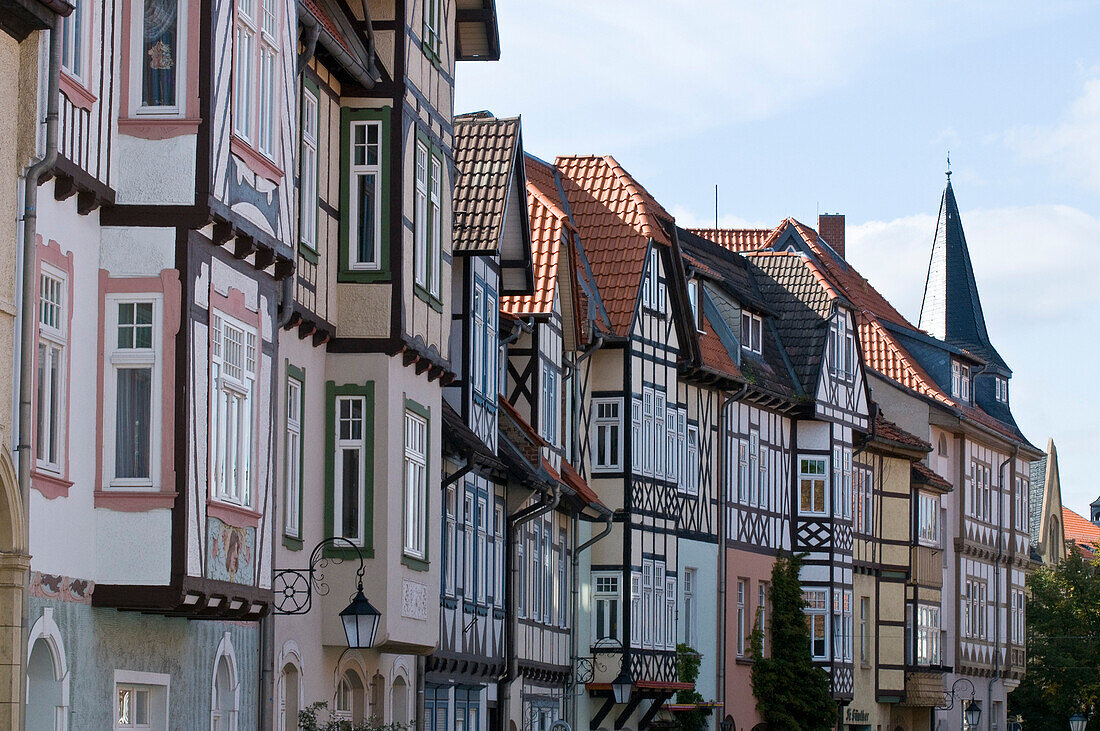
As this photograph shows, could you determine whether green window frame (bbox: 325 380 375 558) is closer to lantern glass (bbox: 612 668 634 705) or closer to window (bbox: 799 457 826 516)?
lantern glass (bbox: 612 668 634 705)

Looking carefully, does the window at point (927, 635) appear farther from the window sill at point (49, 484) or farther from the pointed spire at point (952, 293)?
the window sill at point (49, 484)

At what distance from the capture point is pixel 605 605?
126ft

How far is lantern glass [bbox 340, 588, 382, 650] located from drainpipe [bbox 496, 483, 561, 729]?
10.8m

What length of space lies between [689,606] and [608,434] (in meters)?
5.17

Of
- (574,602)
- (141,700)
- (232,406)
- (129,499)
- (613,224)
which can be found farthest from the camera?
(613,224)

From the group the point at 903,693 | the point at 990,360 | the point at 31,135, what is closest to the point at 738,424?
the point at 903,693

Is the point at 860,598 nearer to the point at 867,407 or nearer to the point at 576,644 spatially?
the point at 867,407

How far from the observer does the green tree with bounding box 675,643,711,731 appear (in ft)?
132

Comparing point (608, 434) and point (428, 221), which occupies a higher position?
point (428, 221)

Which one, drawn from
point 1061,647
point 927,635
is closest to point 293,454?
point 927,635

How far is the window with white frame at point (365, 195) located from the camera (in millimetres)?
21875

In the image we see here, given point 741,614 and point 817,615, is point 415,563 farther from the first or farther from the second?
point 817,615

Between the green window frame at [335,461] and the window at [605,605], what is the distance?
56.9ft

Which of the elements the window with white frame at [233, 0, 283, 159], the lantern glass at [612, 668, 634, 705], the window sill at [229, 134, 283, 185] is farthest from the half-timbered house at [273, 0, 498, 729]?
the lantern glass at [612, 668, 634, 705]
